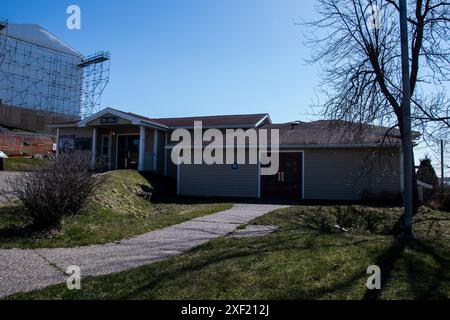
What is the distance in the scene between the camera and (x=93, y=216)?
9.87 meters

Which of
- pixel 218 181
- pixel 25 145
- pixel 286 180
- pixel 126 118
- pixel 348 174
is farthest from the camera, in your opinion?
pixel 25 145

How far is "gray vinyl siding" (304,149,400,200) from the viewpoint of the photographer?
15914 mm

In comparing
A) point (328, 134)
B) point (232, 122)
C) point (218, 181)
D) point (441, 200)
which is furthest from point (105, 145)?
point (441, 200)

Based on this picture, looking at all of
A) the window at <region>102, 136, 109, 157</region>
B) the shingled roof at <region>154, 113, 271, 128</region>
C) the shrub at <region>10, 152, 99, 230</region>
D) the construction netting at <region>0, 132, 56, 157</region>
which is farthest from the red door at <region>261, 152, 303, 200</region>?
the construction netting at <region>0, 132, 56, 157</region>

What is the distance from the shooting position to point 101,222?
9531 mm

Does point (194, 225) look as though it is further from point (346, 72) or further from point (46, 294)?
point (346, 72)

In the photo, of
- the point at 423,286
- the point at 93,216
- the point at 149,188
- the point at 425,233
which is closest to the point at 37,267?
the point at 93,216

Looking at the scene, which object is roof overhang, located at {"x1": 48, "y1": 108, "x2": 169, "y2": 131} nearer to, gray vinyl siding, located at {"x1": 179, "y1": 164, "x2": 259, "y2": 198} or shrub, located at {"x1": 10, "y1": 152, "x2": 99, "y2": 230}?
gray vinyl siding, located at {"x1": 179, "y1": 164, "x2": 259, "y2": 198}

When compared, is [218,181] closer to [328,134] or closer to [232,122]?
[232,122]

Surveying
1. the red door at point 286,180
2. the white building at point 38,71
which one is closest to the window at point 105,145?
the red door at point 286,180

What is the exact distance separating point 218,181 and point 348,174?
6338 millimetres

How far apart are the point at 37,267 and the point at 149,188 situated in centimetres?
1190

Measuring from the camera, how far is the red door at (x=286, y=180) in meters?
17.8

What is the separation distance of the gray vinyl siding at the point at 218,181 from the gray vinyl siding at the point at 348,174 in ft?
8.97
